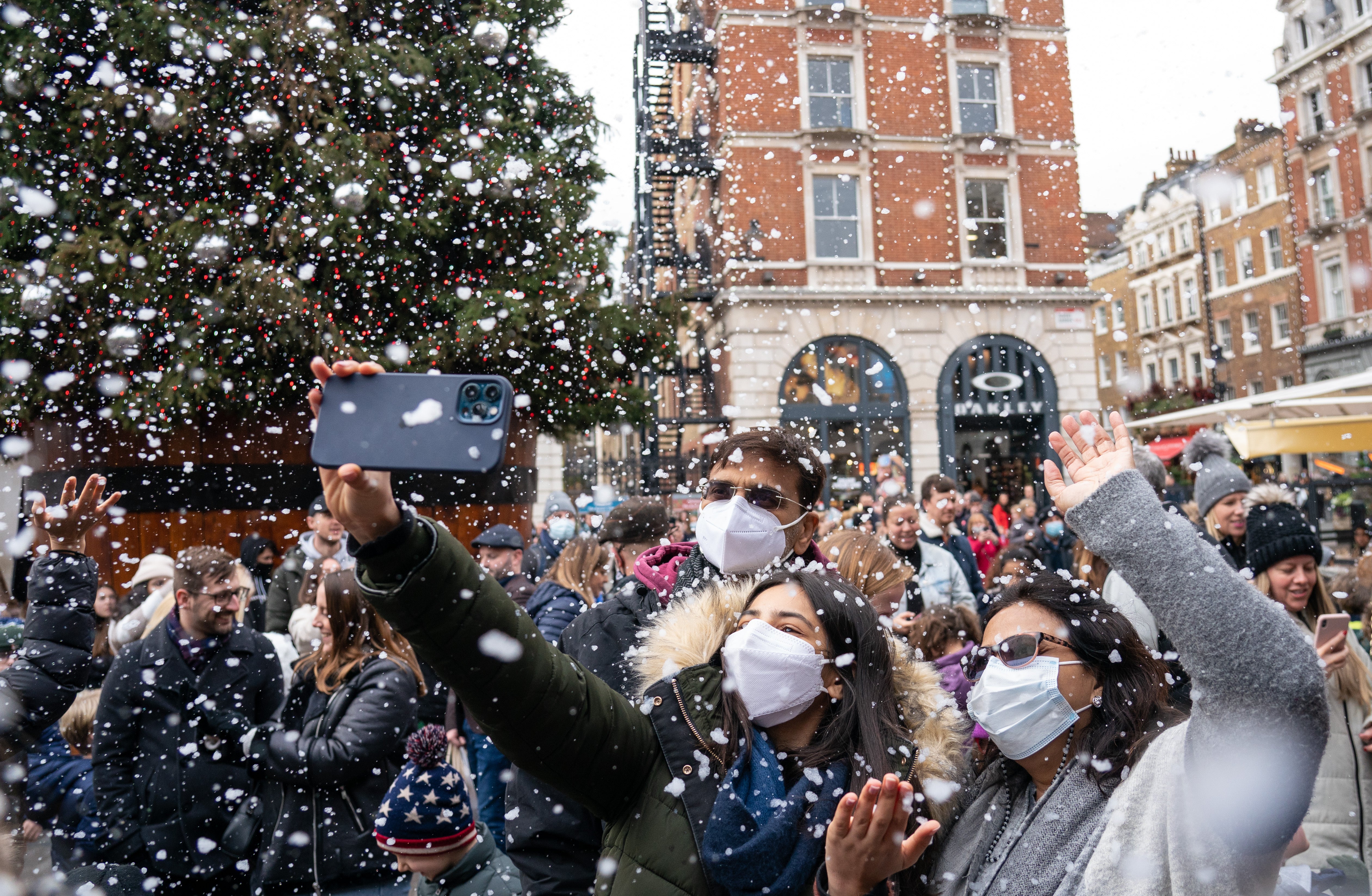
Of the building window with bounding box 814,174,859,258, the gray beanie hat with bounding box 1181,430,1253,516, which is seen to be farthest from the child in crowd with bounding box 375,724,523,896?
the building window with bounding box 814,174,859,258

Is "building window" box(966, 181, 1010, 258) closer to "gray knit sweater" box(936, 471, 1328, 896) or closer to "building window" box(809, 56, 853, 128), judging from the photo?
"building window" box(809, 56, 853, 128)

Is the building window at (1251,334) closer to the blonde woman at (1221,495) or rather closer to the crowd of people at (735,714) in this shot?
the blonde woman at (1221,495)

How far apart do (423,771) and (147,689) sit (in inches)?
56.7

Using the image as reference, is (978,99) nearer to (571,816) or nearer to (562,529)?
(562,529)

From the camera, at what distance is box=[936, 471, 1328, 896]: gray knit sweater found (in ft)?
4.53

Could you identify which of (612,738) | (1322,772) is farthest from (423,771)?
(1322,772)

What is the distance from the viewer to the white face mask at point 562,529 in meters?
8.59

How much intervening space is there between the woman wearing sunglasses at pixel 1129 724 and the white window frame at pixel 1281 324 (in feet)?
116

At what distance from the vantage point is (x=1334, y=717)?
3.26 m

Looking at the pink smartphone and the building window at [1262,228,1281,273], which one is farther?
the building window at [1262,228,1281,273]

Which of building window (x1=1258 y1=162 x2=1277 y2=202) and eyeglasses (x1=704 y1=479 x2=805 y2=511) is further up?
building window (x1=1258 y1=162 x2=1277 y2=202)

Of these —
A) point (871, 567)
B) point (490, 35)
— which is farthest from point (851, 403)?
point (871, 567)

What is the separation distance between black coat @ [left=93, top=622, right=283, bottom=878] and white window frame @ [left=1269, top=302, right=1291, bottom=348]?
3584 centimetres

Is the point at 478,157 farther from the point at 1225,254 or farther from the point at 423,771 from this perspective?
the point at 1225,254
